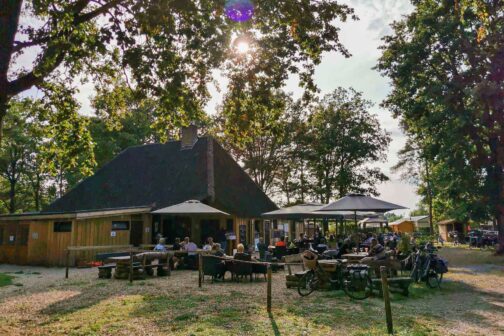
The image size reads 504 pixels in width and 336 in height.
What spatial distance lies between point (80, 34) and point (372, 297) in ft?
33.5

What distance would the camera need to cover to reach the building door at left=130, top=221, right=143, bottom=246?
21094 millimetres

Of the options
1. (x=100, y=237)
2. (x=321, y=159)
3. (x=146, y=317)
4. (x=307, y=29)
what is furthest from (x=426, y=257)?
(x=321, y=159)

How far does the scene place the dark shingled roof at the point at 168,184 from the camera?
23.1m

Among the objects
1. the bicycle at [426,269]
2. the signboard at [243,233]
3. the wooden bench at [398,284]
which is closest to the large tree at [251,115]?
the wooden bench at [398,284]

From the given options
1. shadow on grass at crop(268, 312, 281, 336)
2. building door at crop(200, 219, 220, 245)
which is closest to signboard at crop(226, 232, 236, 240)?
building door at crop(200, 219, 220, 245)

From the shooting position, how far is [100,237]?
63.4ft

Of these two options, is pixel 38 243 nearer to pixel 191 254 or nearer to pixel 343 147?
pixel 191 254

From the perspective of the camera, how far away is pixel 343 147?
3922 centimetres

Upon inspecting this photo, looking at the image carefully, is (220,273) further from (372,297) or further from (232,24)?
(232,24)

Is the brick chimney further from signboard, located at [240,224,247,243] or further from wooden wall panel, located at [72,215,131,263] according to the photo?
wooden wall panel, located at [72,215,131,263]

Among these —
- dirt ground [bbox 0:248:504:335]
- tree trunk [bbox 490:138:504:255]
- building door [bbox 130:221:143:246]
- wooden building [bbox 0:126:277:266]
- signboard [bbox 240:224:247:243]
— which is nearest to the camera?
dirt ground [bbox 0:248:504:335]

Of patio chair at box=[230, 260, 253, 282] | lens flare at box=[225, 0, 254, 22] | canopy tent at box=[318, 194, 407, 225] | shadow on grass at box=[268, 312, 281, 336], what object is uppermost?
lens flare at box=[225, 0, 254, 22]

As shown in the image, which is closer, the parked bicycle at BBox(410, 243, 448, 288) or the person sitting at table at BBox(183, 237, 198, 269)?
the parked bicycle at BBox(410, 243, 448, 288)

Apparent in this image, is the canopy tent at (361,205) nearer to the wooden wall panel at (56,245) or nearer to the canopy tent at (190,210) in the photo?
the canopy tent at (190,210)
